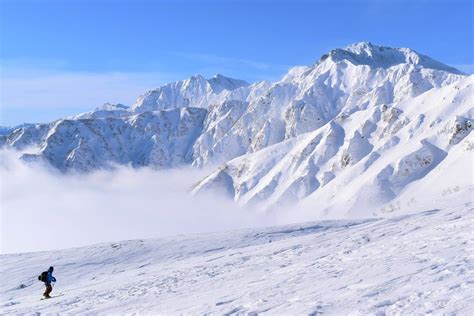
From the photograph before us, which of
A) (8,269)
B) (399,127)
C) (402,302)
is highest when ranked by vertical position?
(399,127)

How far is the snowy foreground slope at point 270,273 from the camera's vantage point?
1257cm

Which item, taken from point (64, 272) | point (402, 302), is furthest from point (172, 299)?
point (64, 272)

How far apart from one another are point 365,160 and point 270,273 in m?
114

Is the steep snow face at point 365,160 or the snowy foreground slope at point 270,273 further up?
the steep snow face at point 365,160

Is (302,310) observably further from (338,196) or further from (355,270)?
(338,196)

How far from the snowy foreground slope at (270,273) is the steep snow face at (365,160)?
60469 mm

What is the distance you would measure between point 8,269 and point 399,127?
122539 mm

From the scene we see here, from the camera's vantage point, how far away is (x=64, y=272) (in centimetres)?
3039

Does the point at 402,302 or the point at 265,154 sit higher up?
the point at 265,154

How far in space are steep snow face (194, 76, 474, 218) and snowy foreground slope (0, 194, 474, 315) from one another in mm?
60469

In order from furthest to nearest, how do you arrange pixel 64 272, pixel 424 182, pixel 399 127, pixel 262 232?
pixel 399 127
pixel 424 182
pixel 262 232
pixel 64 272

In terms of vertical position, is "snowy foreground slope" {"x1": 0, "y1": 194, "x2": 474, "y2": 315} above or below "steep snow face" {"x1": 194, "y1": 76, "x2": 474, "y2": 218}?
below

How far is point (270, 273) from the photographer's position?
19703 millimetres

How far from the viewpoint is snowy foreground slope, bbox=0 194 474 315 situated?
Result: 1257 cm
